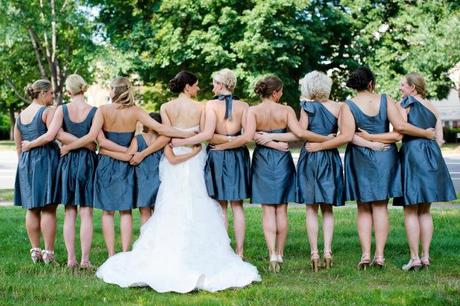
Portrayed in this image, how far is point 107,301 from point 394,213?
7.44m

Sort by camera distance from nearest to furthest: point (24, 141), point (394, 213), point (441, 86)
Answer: point (24, 141) < point (394, 213) < point (441, 86)

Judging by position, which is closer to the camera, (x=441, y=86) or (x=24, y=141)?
(x=24, y=141)

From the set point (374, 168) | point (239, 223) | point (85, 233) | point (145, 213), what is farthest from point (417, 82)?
point (85, 233)

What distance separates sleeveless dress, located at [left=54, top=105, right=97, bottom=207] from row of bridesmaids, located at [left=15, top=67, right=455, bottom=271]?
0.4 inches

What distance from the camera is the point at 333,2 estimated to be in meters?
35.8

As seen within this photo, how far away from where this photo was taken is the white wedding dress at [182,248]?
6699 millimetres

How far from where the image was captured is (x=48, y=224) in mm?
8180

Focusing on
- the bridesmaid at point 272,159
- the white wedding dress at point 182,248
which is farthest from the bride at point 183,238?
the bridesmaid at point 272,159

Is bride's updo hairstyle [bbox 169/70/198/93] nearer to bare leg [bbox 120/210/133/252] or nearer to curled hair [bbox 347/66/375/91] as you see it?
bare leg [bbox 120/210/133/252]

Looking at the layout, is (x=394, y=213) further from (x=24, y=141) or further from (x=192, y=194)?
(x=24, y=141)

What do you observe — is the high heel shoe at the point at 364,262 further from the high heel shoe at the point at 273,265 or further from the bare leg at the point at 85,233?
the bare leg at the point at 85,233

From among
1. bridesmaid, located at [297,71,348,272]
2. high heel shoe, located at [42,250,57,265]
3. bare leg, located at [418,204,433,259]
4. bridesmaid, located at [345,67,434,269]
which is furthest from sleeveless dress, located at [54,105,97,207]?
bare leg, located at [418,204,433,259]

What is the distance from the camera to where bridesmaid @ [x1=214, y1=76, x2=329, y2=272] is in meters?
7.78

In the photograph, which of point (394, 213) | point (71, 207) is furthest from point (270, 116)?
point (394, 213)
